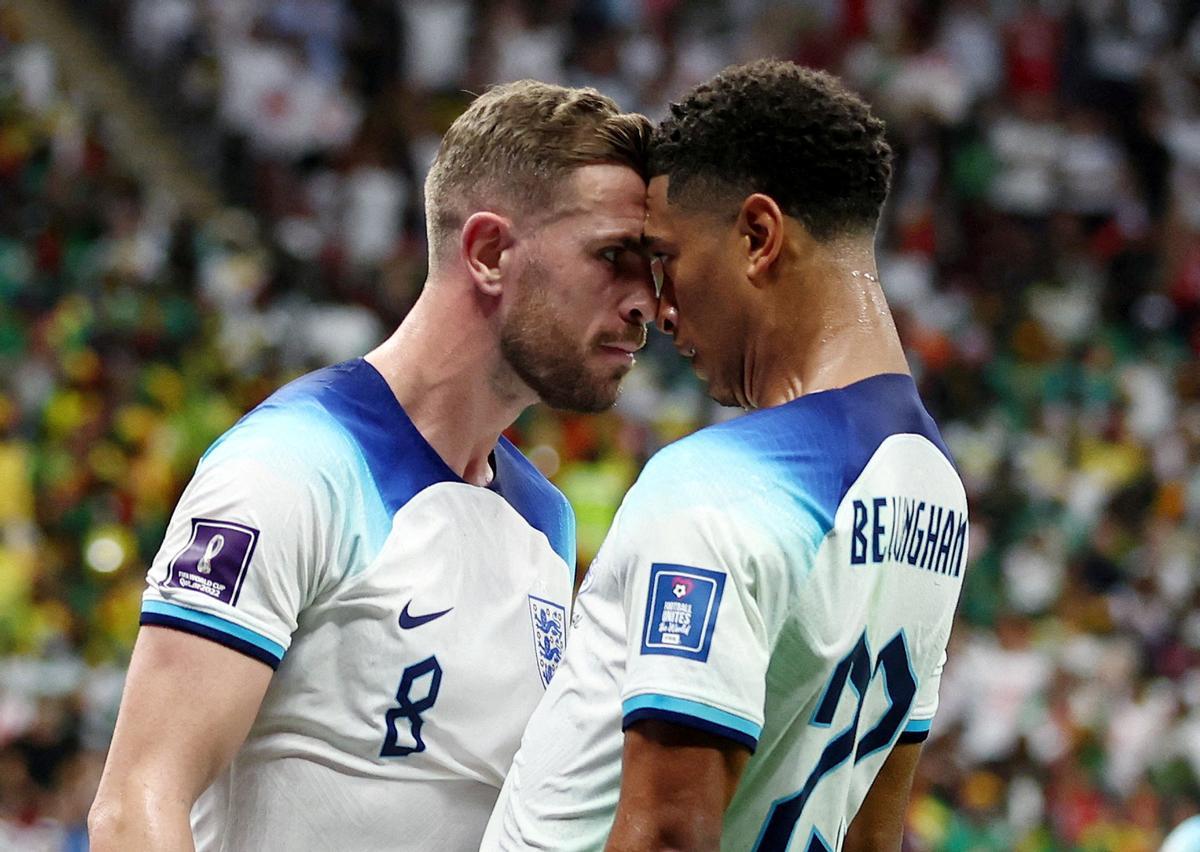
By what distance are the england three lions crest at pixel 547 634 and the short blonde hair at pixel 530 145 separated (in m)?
0.71

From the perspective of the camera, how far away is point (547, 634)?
3.13 metres

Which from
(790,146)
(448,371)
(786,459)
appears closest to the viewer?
(786,459)

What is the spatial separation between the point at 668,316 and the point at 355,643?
757 millimetres

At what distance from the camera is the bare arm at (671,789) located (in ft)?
7.34

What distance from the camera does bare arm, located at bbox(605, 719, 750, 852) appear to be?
7.34 ft

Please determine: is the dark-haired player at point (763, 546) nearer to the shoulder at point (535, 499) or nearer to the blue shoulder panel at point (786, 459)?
the blue shoulder panel at point (786, 459)

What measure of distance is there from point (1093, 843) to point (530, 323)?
21.8 feet

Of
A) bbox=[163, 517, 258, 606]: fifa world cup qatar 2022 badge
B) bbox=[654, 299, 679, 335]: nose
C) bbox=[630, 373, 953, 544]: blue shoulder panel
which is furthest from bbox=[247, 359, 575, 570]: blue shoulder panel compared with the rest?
bbox=[630, 373, 953, 544]: blue shoulder panel

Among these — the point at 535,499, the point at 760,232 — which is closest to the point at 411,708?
the point at 535,499

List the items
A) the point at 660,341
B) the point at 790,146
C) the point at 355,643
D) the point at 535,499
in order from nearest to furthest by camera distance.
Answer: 1. the point at 790,146
2. the point at 355,643
3. the point at 535,499
4. the point at 660,341

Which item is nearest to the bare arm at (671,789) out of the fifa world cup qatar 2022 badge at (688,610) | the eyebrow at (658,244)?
the fifa world cup qatar 2022 badge at (688,610)

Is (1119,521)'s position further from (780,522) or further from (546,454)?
(780,522)

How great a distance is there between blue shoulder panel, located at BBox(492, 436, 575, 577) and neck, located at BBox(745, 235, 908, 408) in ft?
2.81

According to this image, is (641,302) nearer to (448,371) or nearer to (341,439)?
(448,371)
